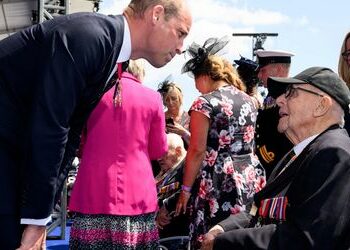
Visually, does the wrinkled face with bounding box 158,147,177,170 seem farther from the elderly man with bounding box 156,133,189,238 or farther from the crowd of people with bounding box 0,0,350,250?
the crowd of people with bounding box 0,0,350,250

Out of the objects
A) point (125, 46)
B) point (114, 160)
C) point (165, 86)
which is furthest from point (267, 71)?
point (125, 46)

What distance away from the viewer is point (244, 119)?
3271 mm

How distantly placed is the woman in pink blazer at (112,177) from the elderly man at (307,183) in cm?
70

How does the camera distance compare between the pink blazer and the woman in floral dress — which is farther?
the woman in floral dress

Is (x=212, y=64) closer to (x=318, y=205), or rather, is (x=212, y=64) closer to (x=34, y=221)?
(x=318, y=205)

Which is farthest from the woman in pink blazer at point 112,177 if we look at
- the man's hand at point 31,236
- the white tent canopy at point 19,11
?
the white tent canopy at point 19,11

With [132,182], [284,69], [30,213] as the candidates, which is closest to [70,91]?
[30,213]


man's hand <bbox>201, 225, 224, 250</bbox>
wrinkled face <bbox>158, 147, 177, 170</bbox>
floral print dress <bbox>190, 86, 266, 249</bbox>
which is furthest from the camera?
wrinkled face <bbox>158, 147, 177, 170</bbox>

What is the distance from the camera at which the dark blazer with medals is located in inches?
143

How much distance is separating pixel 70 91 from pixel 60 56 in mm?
104

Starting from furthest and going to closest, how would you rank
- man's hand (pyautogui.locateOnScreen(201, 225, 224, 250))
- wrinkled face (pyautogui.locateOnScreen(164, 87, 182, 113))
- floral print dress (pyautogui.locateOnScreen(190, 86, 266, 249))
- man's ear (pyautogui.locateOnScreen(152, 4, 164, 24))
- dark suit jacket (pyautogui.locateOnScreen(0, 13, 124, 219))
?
wrinkled face (pyautogui.locateOnScreen(164, 87, 182, 113))
floral print dress (pyautogui.locateOnScreen(190, 86, 266, 249))
man's hand (pyautogui.locateOnScreen(201, 225, 224, 250))
man's ear (pyautogui.locateOnScreen(152, 4, 164, 24))
dark suit jacket (pyautogui.locateOnScreen(0, 13, 124, 219))

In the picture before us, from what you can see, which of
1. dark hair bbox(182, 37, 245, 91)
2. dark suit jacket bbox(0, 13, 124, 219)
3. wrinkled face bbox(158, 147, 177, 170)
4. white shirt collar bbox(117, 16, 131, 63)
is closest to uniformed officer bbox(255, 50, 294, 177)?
dark hair bbox(182, 37, 245, 91)

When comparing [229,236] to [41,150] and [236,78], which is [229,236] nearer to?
[41,150]

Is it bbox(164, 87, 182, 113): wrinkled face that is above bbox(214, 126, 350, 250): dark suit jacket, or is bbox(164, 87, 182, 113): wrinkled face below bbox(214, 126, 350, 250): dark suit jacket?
below
